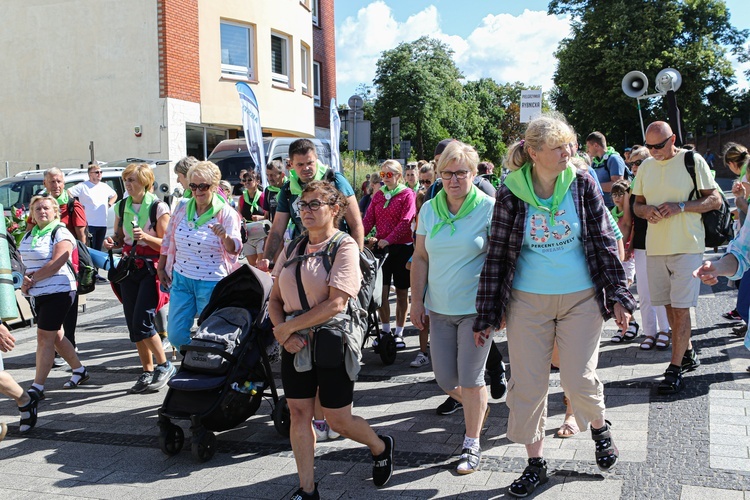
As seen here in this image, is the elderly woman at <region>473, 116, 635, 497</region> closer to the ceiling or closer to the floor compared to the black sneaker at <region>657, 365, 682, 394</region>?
closer to the ceiling

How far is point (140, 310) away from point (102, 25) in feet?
51.7

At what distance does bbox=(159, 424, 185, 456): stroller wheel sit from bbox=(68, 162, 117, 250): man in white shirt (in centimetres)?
924

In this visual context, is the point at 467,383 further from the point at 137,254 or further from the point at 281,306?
the point at 137,254

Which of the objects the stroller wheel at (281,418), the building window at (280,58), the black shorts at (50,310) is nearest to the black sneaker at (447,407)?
the stroller wheel at (281,418)

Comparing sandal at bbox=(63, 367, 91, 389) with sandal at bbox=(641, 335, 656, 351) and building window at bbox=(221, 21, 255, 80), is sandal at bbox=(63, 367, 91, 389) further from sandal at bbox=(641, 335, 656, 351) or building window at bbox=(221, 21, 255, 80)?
building window at bbox=(221, 21, 255, 80)

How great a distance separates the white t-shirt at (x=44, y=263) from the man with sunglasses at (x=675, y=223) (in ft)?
15.6

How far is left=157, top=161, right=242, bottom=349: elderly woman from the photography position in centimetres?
582

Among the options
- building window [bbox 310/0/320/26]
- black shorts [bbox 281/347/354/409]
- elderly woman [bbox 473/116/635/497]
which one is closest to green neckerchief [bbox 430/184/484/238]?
elderly woman [bbox 473/116/635/497]

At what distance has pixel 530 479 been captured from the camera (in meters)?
4.02

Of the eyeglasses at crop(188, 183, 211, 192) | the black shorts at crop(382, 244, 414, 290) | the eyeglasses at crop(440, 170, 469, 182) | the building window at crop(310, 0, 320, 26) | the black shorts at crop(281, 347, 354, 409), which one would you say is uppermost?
the building window at crop(310, 0, 320, 26)

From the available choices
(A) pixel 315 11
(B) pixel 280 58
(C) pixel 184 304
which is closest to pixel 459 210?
(C) pixel 184 304

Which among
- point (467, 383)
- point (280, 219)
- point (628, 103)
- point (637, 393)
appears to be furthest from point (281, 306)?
point (628, 103)

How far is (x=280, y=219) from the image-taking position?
6023mm

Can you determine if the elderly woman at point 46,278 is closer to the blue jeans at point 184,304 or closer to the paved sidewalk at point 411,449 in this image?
the paved sidewalk at point 411,449
